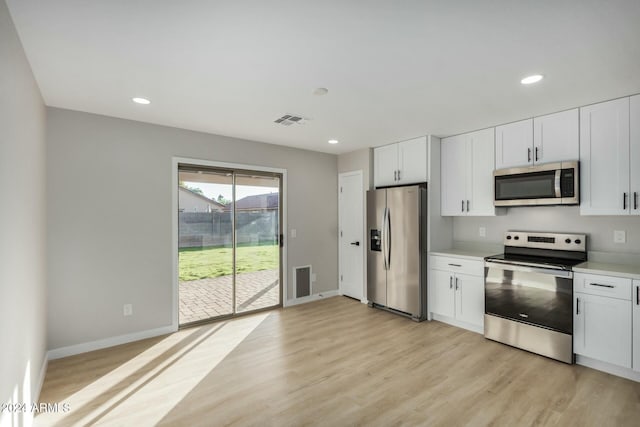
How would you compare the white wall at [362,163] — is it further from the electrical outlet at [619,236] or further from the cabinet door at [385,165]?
the electrical outlet at [619,236]

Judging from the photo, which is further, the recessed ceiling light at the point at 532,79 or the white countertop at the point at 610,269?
the white countertop at the point at 610,269

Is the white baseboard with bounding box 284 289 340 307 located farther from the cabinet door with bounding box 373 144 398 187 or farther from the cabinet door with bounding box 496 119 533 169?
the cabinet door with bounding box 496 119 533 169

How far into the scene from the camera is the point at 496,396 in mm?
2445

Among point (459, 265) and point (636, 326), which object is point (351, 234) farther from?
point (636, 326)

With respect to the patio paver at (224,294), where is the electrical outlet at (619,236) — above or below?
above

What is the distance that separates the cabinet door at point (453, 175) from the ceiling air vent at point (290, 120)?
202 centimetres

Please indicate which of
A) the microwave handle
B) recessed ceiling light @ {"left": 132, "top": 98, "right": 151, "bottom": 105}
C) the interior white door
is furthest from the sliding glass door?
the microwave handle

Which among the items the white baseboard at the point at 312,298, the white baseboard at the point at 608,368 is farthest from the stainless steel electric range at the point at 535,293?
the white baseboard at the point at 312,298

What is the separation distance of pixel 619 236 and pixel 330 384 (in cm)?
314

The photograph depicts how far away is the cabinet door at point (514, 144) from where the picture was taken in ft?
11.3

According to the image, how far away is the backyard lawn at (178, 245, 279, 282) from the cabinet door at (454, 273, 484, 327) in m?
2.53

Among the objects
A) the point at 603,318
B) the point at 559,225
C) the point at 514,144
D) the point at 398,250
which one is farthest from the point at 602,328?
the point at 398,250

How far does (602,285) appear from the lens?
9.11 ft

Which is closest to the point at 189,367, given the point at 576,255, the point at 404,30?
the point at 404,30
